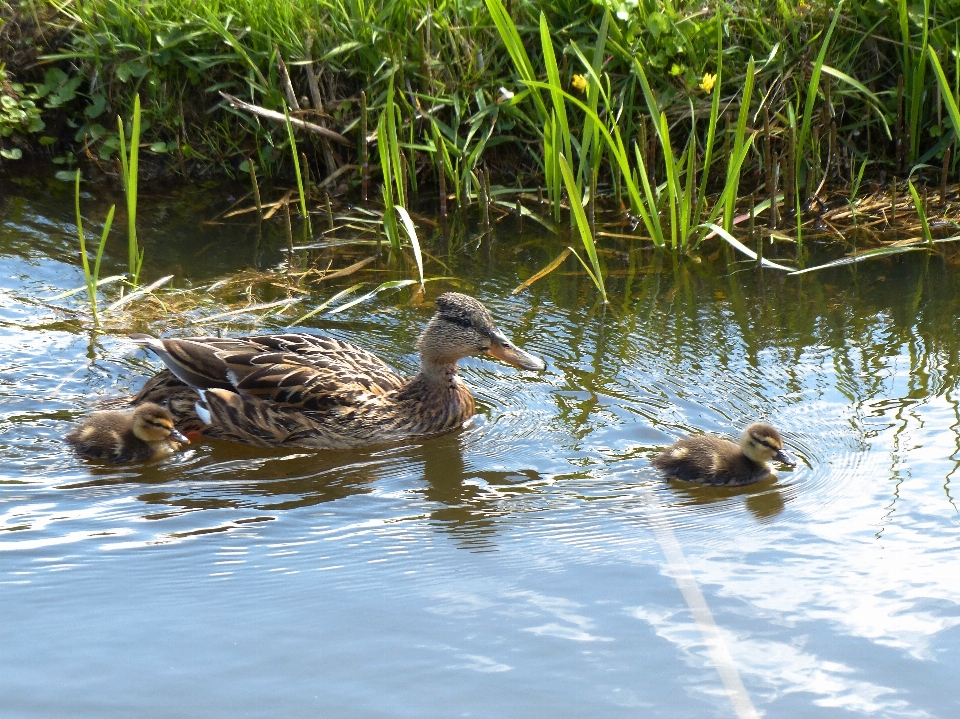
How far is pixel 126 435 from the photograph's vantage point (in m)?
4.48

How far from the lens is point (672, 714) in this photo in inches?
116

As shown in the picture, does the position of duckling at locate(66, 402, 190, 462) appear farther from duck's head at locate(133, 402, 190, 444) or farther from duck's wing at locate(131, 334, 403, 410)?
duck's wing at locate(131, 334, 403, 410)

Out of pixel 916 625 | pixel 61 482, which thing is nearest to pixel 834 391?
pixel 916 625

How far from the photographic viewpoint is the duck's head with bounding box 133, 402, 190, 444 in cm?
448

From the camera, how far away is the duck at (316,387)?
4902 mm

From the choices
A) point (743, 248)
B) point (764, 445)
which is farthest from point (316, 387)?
point (743, 248)

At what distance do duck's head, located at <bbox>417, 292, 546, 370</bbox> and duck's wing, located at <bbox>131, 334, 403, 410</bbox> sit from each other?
29 centimetres

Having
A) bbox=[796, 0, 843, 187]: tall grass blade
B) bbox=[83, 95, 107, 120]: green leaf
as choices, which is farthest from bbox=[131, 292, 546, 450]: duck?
bbox=[83, 95, 107, 120]: green leaf

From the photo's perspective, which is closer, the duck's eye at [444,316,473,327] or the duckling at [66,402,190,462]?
the duckling at [66,402,190,462]

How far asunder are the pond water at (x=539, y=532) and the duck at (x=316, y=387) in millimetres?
115

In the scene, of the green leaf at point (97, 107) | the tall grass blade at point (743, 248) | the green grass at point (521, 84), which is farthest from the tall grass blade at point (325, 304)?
the green leaf at point (97, 107)

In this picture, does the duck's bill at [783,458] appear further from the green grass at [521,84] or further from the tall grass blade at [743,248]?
the green grass at [521,84]

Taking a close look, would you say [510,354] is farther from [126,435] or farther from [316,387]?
[126,435]

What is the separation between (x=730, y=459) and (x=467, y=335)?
1327mm
